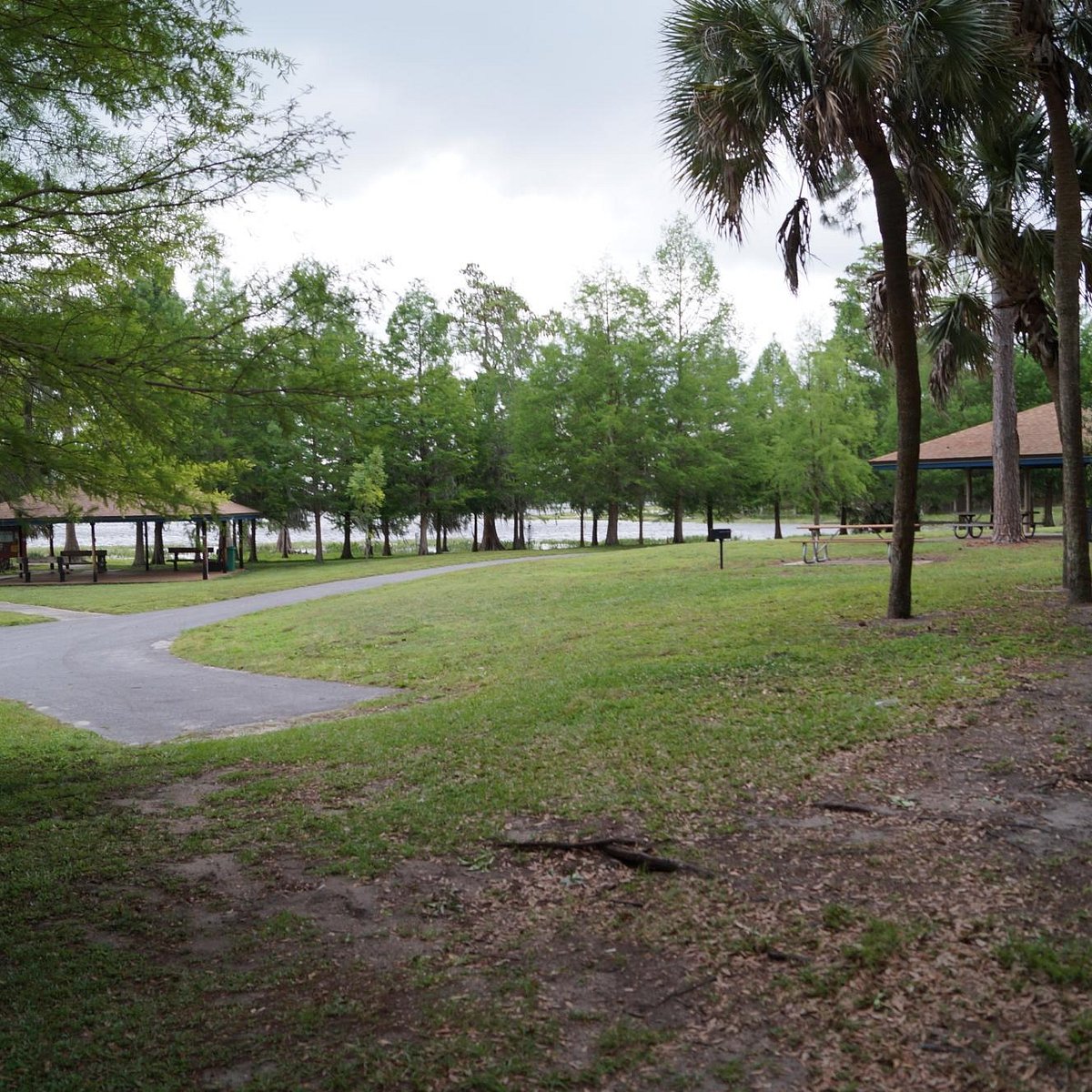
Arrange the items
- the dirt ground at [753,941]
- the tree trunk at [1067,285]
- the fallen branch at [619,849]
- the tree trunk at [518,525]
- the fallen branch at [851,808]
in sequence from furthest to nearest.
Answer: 1. the tree trunk at [518,525]
2. the tree trunk at [1067,285]
3. the fallen branch at [851,808]
4. the fallen branch at [619,849]
5. the dirt ground at [753,941]

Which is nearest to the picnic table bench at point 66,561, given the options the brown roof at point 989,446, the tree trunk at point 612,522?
→ the tree trunk at point 612,522

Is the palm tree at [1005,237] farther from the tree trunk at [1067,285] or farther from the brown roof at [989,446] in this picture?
the brown roof at [989,446]

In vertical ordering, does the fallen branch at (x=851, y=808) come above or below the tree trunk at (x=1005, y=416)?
below

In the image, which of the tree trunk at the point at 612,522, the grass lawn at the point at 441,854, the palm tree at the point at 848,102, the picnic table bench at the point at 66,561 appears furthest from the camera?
the tree trunk at the point at 612,522

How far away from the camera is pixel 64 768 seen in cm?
802

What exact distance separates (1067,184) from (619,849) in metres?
10.5

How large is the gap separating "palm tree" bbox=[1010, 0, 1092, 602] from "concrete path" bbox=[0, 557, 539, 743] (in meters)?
8.74

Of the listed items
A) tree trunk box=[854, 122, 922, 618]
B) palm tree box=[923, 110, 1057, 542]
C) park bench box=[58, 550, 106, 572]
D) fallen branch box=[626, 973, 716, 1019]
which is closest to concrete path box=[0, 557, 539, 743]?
tree trunk box=[854, 122, 922, 618]

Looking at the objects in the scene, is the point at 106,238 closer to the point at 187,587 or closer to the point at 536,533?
the point at 187,587

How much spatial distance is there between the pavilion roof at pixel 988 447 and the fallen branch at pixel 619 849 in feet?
85.8

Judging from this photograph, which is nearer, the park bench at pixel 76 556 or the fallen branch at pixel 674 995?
the fallen branch at pixel 674 995

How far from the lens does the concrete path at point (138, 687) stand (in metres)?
10.5

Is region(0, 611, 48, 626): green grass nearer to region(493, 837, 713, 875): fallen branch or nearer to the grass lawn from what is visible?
the grass lawn

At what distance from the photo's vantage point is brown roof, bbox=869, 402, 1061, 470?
28.5 metres
